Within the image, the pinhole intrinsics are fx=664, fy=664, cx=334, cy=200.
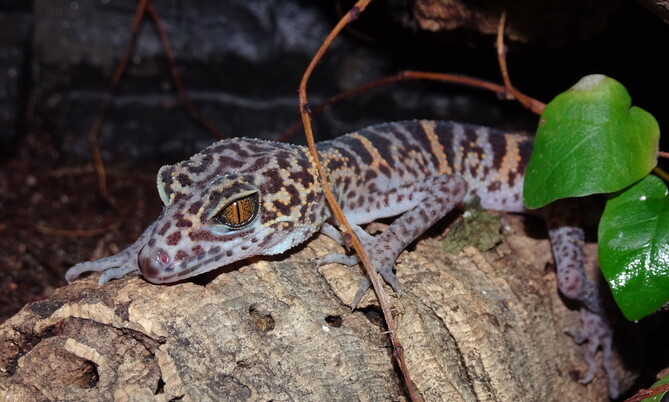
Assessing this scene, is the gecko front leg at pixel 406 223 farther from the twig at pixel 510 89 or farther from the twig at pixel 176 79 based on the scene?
the twig at pixel 176 79

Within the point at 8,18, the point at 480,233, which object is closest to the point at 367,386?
the point at 480,233

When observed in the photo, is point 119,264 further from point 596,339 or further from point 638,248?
point 596,339

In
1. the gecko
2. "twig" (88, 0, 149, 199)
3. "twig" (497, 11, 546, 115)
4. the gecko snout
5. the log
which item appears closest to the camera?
the log

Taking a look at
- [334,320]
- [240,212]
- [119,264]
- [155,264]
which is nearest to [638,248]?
[334,320]

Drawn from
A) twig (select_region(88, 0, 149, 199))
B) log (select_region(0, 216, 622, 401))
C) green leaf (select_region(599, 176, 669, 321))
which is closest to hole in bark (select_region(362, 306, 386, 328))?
log (select_region(0, 216, 622, 401))

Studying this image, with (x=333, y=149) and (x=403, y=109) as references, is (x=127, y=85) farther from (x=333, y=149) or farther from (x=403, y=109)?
(x=333, y=149)

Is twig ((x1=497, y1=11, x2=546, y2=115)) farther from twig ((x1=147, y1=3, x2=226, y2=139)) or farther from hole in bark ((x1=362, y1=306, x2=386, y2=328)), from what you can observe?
twig ((x1=147, y1=3, x2=226, y2=139))

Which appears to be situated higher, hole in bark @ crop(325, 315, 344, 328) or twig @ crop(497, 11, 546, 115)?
twig @ crop(497, 11, 546, 115)
